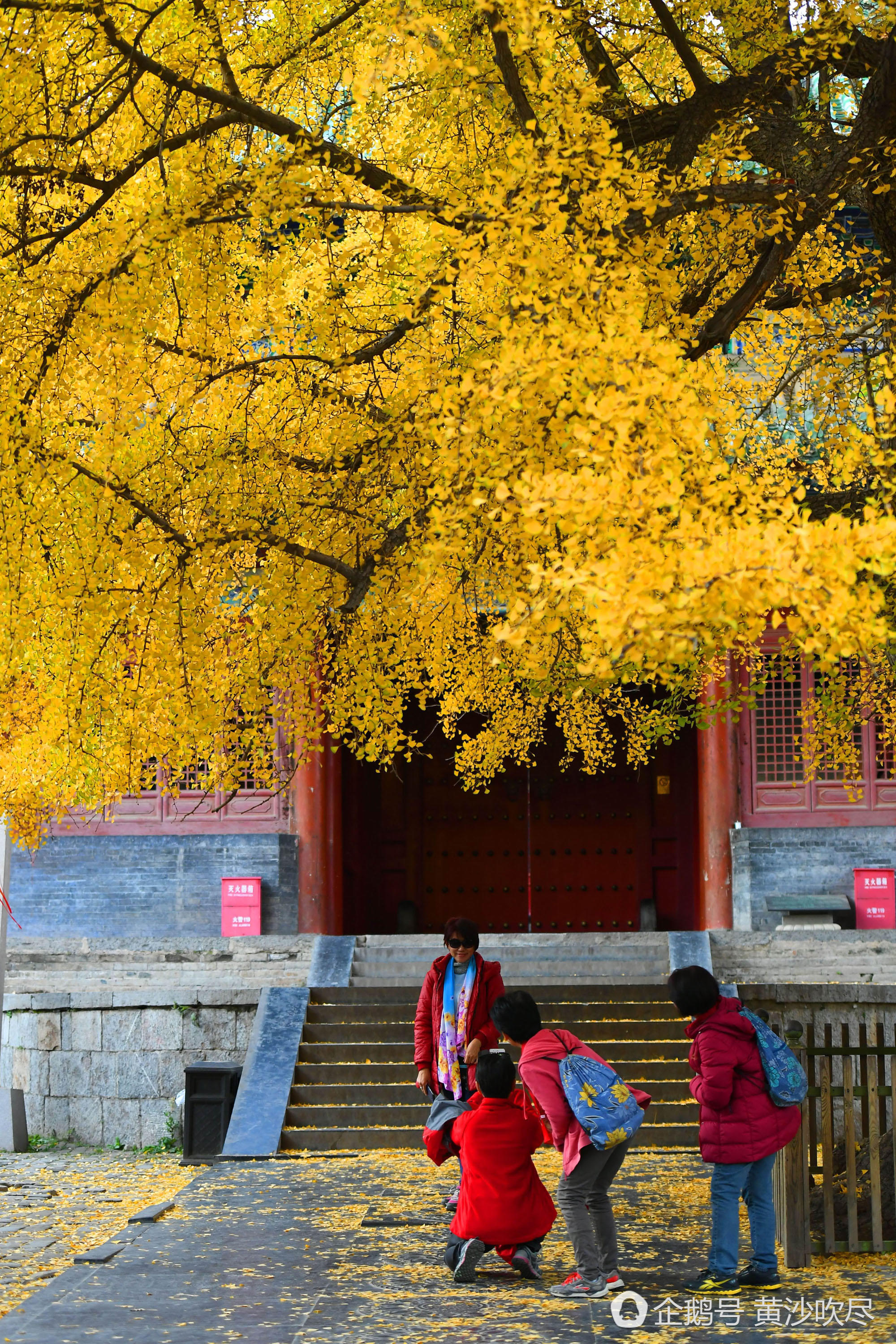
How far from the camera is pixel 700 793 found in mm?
14398

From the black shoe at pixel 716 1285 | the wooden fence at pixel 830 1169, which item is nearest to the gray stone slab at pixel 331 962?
the wooden fence at pixel 830 1169

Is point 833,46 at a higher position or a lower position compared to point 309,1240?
higher

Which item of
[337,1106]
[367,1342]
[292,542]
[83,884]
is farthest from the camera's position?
[83,884]

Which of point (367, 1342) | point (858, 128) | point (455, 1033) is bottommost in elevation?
point (367, 1342)

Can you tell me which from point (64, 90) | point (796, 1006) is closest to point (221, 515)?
point (64, 90)

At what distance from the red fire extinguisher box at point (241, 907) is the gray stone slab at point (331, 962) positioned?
5.36ft

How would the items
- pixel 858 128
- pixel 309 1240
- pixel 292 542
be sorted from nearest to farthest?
pixel 858 128 < pixel 309 1240 < pixel 292 542

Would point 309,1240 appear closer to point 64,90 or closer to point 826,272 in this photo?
point 64,90

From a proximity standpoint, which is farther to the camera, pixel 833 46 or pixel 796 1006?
pixel 796 1006

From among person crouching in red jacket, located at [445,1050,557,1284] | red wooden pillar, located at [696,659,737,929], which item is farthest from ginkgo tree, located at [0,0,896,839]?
red wooden pillar, located at [696,659,737,929]

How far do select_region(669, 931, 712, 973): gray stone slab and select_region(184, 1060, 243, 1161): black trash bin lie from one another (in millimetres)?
3814

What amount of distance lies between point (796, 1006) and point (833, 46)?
7.05m

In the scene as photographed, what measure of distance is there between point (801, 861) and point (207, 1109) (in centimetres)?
677

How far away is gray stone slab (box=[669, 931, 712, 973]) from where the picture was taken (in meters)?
11.4
